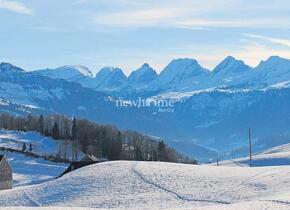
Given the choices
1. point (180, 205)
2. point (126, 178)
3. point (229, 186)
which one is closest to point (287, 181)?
point (229, 186)

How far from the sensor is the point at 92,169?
72000mm

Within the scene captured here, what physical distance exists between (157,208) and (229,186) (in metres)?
8.63

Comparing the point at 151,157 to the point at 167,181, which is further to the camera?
the point at 151,157

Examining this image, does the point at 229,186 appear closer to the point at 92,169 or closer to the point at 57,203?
the point at 57,203

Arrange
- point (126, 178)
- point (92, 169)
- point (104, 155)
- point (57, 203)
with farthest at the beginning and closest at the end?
1. point (104, 155)
2. point (92, 169)
3. point (126, 178)
4. point (57, 203)

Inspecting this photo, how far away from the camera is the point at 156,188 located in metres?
59.2

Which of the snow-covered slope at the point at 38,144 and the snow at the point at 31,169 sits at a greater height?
the snow-covered slope at the point at 38,144

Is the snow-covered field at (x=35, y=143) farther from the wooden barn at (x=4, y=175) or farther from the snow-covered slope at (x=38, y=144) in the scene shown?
the wooden barn at (x=4, y=175)

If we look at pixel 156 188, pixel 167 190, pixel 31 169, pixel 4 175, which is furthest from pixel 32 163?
pixel 167 190

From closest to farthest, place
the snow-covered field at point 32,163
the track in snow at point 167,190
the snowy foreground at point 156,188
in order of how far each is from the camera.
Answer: the track in snow at point 167,190, the snowy foreground at point 156,188, the snow-covered field at point 32,163

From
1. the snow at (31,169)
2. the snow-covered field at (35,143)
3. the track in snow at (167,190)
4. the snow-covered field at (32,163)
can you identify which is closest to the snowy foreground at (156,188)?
the track in snow at (167,190)

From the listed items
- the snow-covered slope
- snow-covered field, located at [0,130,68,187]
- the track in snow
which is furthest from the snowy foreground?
the snow-covered slope

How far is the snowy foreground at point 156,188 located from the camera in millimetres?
52906

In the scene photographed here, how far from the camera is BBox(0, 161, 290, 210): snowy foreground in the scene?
174ft
